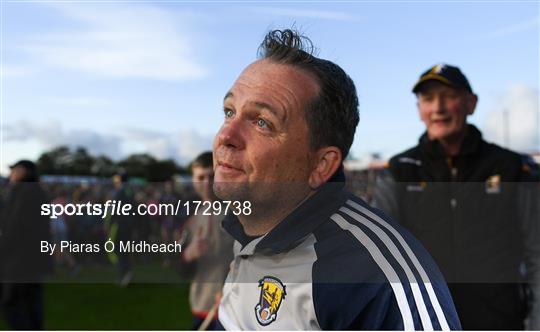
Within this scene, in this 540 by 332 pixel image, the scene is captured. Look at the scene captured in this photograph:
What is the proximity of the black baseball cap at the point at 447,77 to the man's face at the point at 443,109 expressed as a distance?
4cm

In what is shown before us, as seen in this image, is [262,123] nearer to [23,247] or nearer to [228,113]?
[228,113]

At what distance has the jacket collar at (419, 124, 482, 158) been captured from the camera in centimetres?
249

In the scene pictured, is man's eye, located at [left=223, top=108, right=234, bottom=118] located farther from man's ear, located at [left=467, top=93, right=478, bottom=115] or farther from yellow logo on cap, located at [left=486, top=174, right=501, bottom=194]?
yellow logo on cap, located at [left=486, top=174, right=501, bottom=194]

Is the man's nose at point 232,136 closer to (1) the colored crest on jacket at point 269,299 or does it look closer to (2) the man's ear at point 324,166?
(2) the man's ear at point 324,166

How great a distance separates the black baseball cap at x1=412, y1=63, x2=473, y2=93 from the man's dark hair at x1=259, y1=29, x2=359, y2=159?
1.03m

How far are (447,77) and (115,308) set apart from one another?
575 centimetres

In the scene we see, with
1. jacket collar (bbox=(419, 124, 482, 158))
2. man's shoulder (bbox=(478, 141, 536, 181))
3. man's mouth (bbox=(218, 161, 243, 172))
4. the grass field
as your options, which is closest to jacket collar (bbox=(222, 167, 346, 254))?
man's mouth (bbox=(218, 161, 243, 172))

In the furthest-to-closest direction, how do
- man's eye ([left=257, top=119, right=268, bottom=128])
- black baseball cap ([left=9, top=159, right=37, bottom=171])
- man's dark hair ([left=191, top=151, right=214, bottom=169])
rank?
man's dark hair ([left=191, top=151, right=214, bottom=169])
black baseball cap ([left=9, top=159, right=37, bottom=171])
man's eye ([left=257, top=119, right=268, bottom=128])

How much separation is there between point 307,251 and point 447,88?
4.55ft

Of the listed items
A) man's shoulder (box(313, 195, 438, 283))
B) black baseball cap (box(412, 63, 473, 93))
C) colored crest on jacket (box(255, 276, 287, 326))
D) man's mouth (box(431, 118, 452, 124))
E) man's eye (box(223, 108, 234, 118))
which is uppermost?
black baseball cap (box(412, 63, 473, 93))

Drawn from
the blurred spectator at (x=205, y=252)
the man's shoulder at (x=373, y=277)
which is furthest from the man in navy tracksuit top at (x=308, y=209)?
the blurred spectator at (x=205, y=252)

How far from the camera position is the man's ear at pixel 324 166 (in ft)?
4.02

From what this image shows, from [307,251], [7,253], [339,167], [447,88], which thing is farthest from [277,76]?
[7,253]

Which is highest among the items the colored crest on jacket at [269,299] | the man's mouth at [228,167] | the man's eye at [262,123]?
the man's eye at [262,123]
